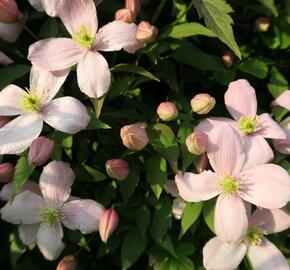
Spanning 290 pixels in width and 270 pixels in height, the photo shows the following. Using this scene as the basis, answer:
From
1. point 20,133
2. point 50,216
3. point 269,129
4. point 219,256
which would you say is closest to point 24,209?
point 50,216

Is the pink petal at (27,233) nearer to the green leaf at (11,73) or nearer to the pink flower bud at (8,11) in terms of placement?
the green leaf at (11,73)

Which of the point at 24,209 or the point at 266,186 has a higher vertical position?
the point at 266,186

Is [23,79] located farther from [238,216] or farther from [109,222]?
[238,216]

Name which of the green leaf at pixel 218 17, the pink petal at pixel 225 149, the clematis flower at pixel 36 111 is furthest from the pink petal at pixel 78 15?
the pink petal at pixel 225 149

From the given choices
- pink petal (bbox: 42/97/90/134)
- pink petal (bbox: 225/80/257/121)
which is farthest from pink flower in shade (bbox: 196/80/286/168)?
pink petal (bbox: 42/97/90/134)

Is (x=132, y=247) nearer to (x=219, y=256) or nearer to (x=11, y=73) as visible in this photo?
(x=219, y=256)

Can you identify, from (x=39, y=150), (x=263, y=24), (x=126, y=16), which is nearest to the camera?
(x=39, y=150)
